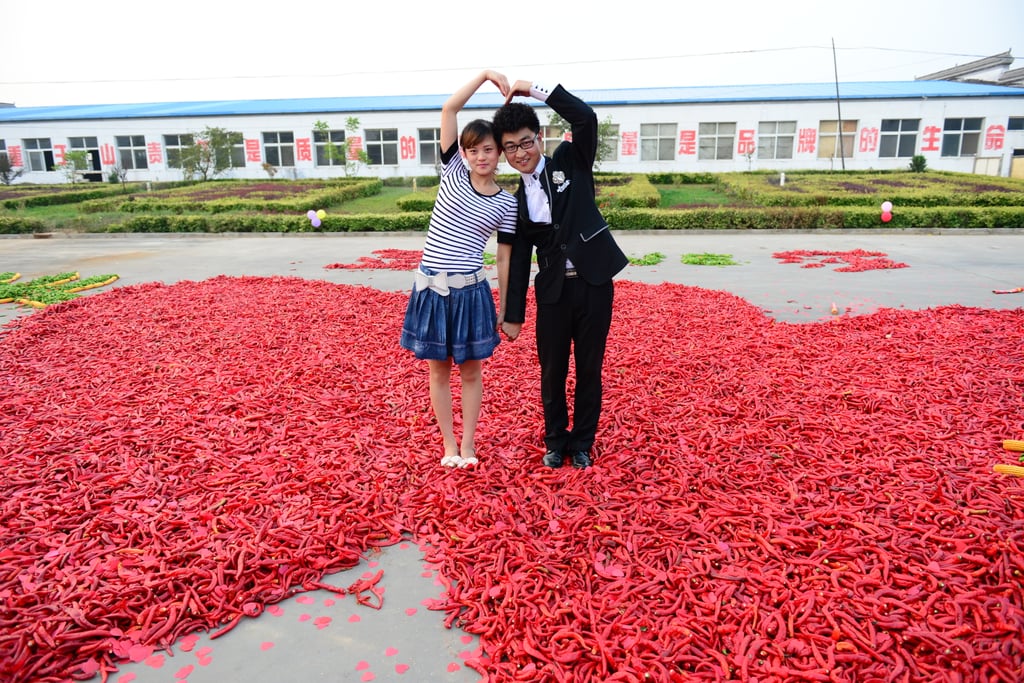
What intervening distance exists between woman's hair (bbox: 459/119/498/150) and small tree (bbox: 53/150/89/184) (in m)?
36.7

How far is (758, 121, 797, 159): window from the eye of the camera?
32.0m

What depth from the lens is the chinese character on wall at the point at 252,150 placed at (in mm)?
34250

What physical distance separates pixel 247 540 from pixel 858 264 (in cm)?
1048

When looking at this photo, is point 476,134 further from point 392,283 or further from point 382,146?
point 382,146

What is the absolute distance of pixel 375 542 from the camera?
9.68 feet

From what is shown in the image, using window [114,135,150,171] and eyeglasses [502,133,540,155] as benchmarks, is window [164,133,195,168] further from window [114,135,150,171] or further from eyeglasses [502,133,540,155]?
eyeglasses [502,133,540,155]

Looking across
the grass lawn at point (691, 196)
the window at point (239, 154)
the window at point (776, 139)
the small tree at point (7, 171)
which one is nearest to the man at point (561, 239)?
the grass lawn at point (691, 196)

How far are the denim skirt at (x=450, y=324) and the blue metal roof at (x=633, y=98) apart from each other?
31.4 metres

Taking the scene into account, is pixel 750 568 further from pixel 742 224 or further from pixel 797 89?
pixel 797 89

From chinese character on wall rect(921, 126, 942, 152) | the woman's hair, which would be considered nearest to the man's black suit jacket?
the woman's hair

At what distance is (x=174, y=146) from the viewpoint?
3519 centimetres

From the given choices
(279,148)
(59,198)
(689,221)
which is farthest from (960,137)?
(59,198)

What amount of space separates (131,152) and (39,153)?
211 inches

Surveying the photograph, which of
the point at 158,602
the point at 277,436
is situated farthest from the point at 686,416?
the point at 158,602
